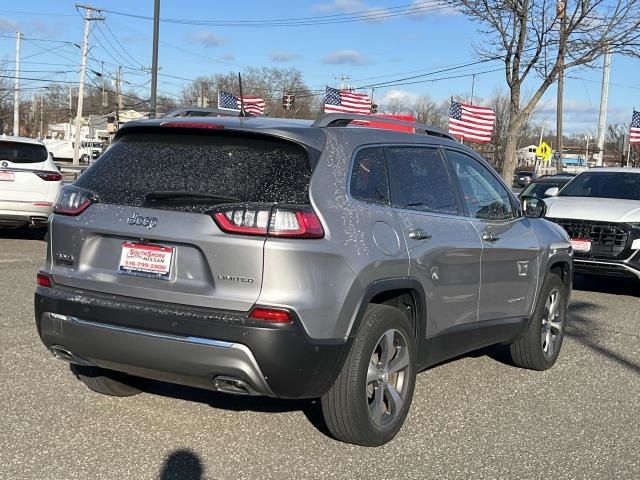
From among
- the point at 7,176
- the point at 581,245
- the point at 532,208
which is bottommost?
the point at 581,245

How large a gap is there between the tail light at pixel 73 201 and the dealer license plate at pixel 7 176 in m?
8.31

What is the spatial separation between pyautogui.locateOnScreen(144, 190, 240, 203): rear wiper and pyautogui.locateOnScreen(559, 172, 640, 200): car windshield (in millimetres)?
8193

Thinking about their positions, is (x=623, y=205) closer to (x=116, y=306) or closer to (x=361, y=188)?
(x=361, y=188)

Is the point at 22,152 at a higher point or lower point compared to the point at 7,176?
higher

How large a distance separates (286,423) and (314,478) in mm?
796

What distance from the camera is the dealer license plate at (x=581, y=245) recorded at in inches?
372

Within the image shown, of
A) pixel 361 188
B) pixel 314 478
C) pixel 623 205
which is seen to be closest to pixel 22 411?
pixel 314 478

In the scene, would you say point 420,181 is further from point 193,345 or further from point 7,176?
point 7,176

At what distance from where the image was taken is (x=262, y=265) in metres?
3.56

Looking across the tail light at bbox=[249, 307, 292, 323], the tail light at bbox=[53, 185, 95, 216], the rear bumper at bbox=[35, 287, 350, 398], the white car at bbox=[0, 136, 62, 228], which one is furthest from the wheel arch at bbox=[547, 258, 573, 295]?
the white car at bbox=[0, 136, 62, 228]

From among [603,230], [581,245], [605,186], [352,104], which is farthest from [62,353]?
[352,104]

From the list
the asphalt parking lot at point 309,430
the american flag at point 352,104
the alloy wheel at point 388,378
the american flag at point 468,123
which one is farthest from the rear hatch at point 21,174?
the american flag at point 352,104

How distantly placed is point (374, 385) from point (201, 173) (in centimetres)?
153

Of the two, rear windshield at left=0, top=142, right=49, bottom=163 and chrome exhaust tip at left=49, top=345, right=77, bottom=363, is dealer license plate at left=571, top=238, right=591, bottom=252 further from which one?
rear windshield at left=0, top=142, right=49, bottom=163
